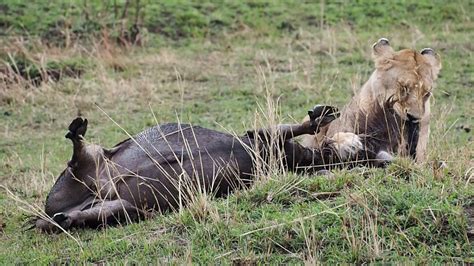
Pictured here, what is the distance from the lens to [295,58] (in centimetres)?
1398

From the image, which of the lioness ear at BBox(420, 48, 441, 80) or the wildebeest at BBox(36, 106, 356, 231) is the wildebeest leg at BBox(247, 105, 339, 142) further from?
the lioness ear at BBox(420, 48, 441, 80)

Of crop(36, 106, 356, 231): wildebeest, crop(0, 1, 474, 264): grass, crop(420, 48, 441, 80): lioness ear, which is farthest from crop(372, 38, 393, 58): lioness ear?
crop(36, 106, 356, 231): wildebeest

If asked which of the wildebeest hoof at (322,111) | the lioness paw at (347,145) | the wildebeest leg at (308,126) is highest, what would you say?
the wildebeest hoof at (322,111)

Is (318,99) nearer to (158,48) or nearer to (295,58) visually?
(295,58)

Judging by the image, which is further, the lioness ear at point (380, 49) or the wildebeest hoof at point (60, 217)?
the lioness ear at point (380, 49)

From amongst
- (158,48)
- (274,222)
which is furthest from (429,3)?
(274,222)

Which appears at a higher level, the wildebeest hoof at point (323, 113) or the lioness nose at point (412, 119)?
the wildebeest hoof at point (323, 113)

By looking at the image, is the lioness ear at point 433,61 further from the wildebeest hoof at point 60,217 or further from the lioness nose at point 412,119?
the wildebeest hoof at point 60,217

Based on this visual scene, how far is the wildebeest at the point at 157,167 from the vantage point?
6.13 meters

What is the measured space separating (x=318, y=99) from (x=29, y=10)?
668 cm

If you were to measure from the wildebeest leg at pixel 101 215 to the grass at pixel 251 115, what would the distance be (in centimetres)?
10

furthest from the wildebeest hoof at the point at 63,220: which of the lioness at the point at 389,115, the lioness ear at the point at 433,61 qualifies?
the lioness ear at the point at 433,61

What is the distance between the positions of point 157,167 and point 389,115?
1902 mm

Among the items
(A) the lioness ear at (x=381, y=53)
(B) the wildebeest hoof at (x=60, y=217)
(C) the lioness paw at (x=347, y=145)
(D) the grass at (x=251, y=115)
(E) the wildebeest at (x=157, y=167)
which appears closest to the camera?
(D) the grass at (x=251, y=115)
